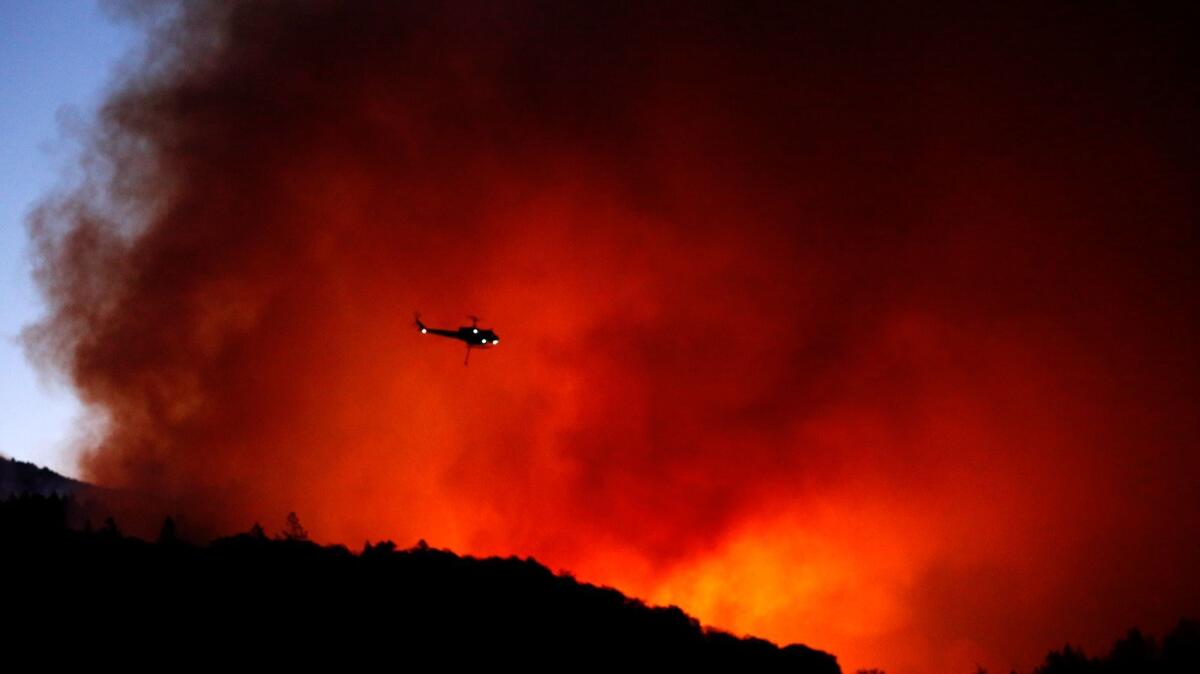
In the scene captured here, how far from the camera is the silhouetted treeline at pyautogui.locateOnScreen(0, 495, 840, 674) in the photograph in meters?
105

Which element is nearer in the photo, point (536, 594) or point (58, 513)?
point (536, 594)

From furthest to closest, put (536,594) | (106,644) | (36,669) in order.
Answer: (536,594)
(106,644)
(36,669)

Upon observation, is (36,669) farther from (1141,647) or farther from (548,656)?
(1141,647)

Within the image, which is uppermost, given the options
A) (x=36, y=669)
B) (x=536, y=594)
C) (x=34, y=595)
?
(x=536, y=594)

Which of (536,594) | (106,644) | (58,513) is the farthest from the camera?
(58,513)

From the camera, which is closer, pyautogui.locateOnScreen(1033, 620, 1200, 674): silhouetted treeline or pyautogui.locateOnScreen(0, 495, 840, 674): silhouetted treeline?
pyautogui.locateOnScreen(0, 495, 840, 674): silhouetted treeline

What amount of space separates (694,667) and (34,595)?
Answer: 67250mm

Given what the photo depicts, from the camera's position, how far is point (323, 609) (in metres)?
A: 115

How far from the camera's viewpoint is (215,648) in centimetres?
10331

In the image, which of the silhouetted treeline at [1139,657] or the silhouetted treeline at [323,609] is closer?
the silhouetted treeline at [323,609]

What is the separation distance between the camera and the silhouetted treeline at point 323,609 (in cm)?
10469

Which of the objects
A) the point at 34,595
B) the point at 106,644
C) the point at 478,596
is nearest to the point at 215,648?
the point at 106,644

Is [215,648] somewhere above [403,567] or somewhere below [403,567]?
below

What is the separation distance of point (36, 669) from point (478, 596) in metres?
44.0
